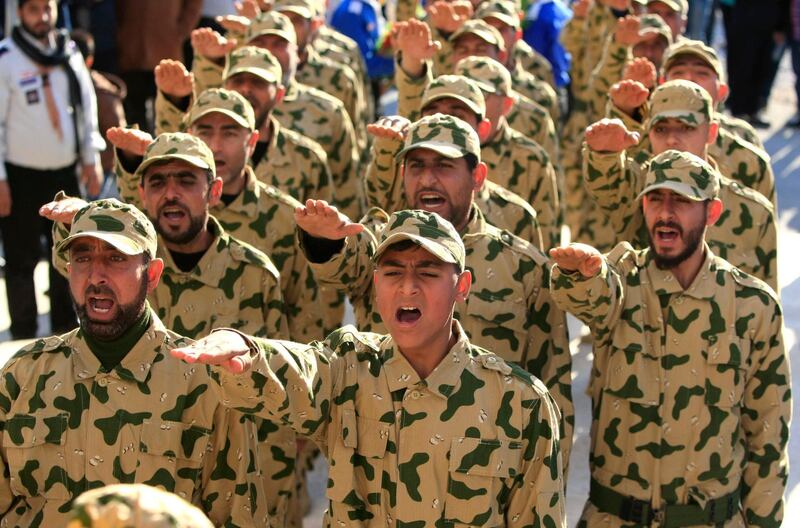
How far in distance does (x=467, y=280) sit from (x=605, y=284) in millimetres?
908

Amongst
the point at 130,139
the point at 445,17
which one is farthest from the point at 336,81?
the point at 130,139

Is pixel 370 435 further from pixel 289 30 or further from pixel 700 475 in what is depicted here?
pixel 289 30

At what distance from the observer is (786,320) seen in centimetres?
1068

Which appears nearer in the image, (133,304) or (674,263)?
(133,304)

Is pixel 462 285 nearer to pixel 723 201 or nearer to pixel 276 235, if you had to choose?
pixel 276 235

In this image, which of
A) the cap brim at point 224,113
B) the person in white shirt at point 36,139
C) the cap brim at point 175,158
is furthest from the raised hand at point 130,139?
the person in white shirt at point 36,139

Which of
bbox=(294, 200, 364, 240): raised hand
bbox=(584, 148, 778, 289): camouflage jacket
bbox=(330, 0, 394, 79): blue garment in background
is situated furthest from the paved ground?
bbox=(330, 0, 394, 79): blue garment in background

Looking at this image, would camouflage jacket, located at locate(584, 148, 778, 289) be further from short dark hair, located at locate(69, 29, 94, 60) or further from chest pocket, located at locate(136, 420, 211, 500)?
short dark hair, located at locate(69, 29, 94, 60)

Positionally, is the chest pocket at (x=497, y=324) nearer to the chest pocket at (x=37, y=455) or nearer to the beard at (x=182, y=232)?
the beard at (x=182, y=232)

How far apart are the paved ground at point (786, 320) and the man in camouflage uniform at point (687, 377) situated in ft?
5.51

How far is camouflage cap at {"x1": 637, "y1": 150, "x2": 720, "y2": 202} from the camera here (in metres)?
5.97

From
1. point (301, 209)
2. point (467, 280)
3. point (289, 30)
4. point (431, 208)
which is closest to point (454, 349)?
point (467, 280)

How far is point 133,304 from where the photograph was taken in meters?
5.04

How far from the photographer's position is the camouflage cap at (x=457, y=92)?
7223 millimetres
